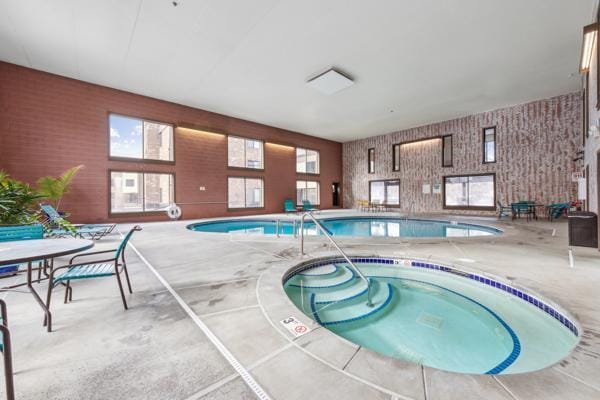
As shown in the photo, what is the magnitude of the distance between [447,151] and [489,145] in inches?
59.0

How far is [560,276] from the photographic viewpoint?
8.27 feet

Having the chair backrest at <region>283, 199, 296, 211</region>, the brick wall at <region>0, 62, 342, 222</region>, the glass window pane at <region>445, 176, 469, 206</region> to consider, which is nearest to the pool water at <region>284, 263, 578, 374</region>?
the brick wall at <region>0, 62, 342, 222</region>

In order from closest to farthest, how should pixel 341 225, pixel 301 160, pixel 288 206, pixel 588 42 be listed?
pixel 588 42 → pixel 341 225 → pixel 288 206 → pixel 301 160

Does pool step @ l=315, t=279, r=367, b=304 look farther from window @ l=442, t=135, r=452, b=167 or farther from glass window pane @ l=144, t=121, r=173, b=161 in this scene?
window @ l=442, t=135, r=452, b=167

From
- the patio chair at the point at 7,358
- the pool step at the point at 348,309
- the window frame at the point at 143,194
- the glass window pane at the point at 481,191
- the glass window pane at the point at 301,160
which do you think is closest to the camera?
the patio chair at the point at 7,358

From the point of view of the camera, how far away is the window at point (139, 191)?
7.48m

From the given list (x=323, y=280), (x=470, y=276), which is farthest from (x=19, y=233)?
(x=470, y=276)

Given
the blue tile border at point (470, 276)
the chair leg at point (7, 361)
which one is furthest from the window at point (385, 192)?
the chair leg at point (7, 361)

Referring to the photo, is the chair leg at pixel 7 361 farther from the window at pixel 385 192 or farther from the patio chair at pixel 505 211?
the window at pixel 385 192

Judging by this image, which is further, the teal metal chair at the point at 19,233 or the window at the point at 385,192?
the window at the point at 385,192

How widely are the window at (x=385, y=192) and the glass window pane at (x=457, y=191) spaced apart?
2236 mm

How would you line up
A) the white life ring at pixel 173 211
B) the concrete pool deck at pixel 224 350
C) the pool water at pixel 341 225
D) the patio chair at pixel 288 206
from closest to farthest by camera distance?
the concrete pool deck at pixel 224 350
the pool water at pixel 341 225
the white life ring at pixel 173 211
the patio chair at pixel 288 206

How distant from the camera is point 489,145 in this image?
969 cm

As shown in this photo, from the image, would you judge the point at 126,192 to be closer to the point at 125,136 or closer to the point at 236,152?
the point at 125,136
